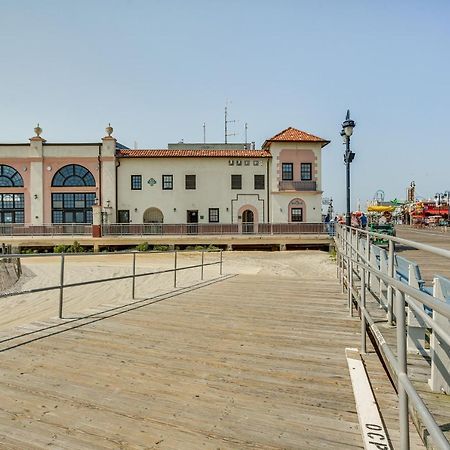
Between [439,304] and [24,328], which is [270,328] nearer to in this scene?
[24,328]

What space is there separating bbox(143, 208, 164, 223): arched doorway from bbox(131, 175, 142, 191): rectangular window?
218 centimetres

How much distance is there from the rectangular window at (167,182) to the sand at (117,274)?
9060 millimetres

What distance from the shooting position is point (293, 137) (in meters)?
34.4

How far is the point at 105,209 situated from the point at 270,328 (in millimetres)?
29123

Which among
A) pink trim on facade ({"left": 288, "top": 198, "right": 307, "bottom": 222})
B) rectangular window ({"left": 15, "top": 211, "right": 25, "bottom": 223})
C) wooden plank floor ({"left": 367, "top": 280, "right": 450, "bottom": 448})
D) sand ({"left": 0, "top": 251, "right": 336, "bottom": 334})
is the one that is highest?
pink trim on facade ({"left": 288, "top": 198, "right": 307, "bottom": 222})

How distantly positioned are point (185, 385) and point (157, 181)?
31673 mm

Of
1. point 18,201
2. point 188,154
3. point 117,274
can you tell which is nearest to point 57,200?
point 18,201

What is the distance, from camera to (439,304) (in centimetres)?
138

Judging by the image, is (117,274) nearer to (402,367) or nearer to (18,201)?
(402,367)

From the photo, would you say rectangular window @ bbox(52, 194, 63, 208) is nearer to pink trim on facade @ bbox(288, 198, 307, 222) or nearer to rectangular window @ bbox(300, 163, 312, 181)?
pink trim on facade @ bbox(288, 198, 307, 222)

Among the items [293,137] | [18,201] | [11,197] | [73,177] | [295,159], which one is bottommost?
[18,201]

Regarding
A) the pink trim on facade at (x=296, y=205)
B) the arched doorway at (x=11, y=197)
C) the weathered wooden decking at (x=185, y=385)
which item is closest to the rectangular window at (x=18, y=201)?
the arched doorway at (x=11, y=197)

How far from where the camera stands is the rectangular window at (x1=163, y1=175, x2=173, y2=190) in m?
34.2

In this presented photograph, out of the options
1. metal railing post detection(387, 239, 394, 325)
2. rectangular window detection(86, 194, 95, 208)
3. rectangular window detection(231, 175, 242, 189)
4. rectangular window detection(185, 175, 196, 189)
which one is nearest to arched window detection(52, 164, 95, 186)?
rectangular window detection(86, 194, 95, 208)
